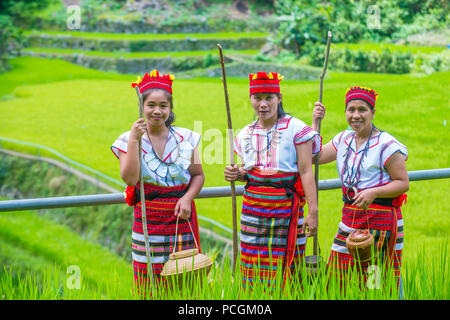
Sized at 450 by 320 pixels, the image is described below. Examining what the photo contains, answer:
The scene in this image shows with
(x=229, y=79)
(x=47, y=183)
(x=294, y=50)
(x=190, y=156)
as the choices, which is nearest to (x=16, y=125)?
(x=47, y=183)

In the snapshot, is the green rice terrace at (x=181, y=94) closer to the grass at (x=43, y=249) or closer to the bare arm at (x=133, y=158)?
the grass at (x=43, y=249)

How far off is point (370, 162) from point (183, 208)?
0.71m

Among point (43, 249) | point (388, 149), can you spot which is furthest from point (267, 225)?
point (43, 249)

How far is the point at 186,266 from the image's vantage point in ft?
6.17

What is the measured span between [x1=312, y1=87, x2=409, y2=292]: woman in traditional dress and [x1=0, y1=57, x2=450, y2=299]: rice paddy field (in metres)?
0.16

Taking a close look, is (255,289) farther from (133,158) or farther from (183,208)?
(133,158)

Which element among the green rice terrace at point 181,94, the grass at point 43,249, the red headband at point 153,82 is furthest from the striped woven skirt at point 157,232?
the grass at point 43,249

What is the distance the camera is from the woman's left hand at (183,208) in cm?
206

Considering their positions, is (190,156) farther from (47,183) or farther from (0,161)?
(0,161)

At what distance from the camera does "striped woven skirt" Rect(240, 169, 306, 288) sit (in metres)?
2.18

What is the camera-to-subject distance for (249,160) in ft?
7.32

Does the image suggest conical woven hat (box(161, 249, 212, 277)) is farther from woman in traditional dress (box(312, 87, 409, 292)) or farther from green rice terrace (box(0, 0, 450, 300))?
green rice terrace (box(0, 0, 450, 300))

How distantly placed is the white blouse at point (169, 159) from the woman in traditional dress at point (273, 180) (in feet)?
0.53
